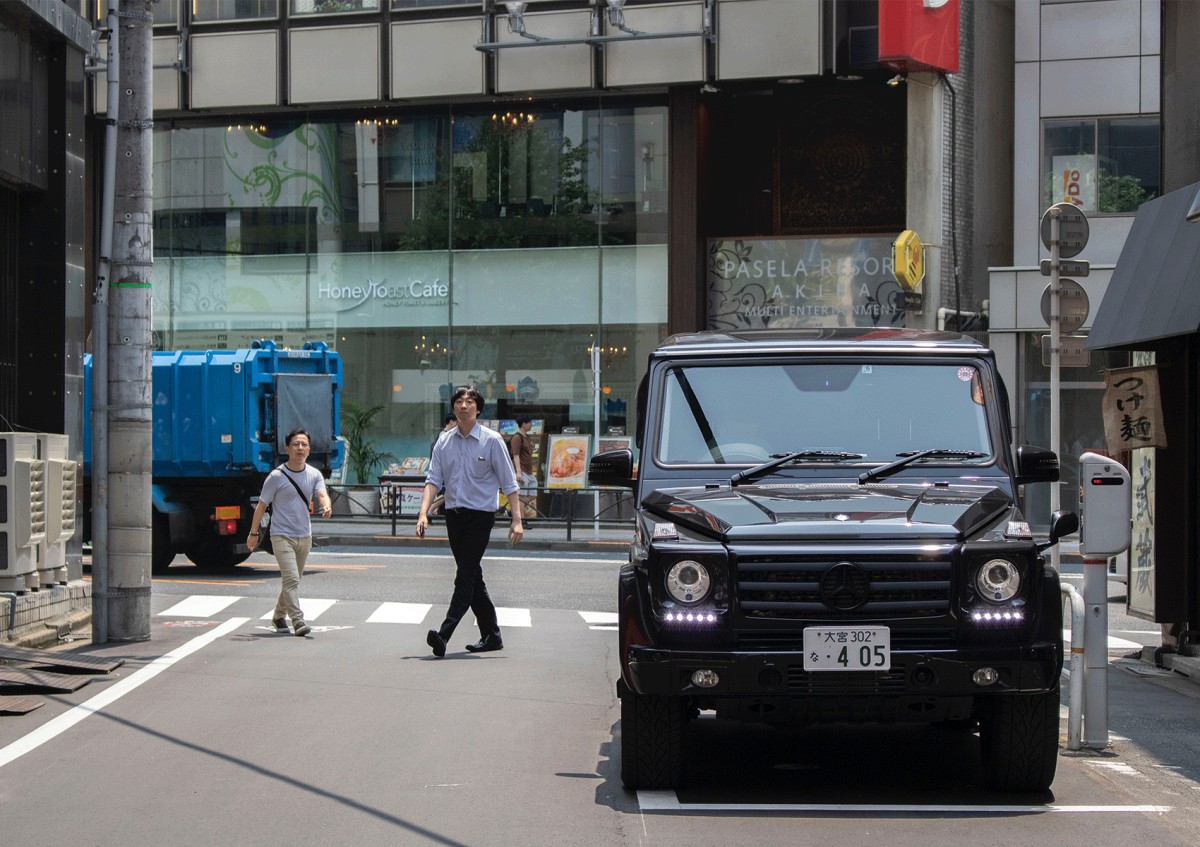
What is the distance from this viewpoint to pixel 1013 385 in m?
29.1

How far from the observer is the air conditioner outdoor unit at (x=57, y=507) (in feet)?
42.6

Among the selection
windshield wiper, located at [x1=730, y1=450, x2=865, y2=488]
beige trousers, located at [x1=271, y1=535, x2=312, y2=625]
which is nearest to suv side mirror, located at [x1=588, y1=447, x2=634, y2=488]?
windshield wiper, located at [x1=730, y1=450, x2=865, y2=488]

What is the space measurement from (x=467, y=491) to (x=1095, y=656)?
519cm

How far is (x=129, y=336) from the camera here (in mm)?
12766

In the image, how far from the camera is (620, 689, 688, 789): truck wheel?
23.5 feet

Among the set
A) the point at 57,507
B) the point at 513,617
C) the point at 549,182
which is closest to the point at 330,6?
the point at 549,182

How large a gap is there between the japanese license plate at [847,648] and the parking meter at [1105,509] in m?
2.01

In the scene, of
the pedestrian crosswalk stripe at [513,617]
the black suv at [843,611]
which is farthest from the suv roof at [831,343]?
the pedestrian crosswalk stripe at [513,617]

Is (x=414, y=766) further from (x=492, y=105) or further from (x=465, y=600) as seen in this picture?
(x=492, y=105)

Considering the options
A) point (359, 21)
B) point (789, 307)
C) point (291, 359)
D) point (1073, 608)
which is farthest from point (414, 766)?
point (359, 21)

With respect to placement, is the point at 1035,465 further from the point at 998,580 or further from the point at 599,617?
the point at 599,617

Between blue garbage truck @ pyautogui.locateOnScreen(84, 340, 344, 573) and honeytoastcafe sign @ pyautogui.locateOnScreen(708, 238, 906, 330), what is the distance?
974cm

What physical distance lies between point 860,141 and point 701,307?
439 centimetres

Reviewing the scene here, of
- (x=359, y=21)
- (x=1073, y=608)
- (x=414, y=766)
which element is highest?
(x=359, y=21)
